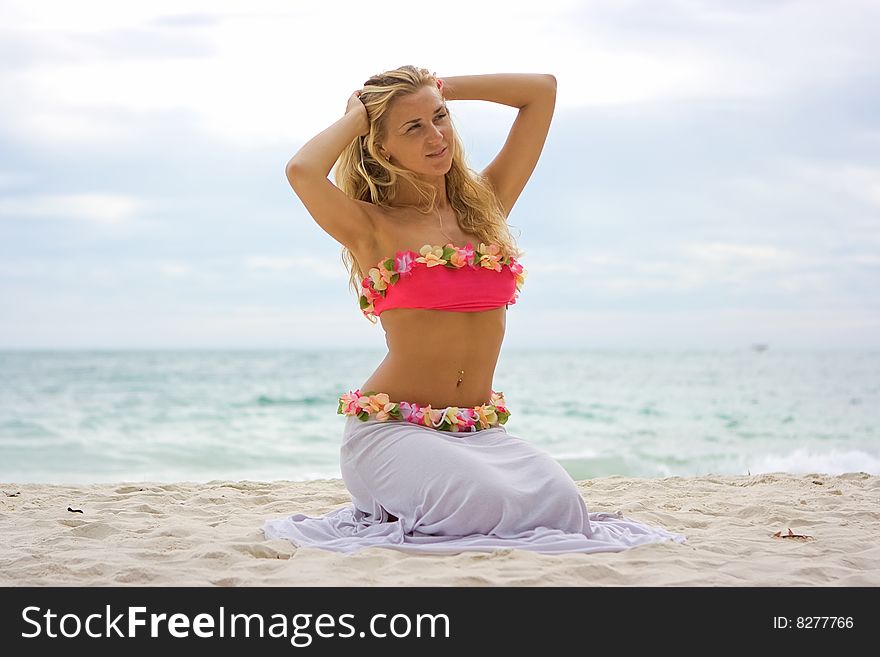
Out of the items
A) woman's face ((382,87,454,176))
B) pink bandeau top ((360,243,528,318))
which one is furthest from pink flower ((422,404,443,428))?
woman's face ((382,87,454,176))

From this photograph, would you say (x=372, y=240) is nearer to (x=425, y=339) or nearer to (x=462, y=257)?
(x=462, y=257)

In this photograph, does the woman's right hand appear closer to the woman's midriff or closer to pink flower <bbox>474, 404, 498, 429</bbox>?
the woman's midriff

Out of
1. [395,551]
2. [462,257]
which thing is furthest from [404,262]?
[395,551]

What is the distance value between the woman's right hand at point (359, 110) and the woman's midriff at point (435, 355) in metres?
0.87

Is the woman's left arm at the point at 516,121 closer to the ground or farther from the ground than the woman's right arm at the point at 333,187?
farther from the ground

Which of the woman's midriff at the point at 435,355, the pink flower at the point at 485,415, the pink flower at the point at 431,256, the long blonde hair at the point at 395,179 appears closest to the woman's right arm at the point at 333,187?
the long blonde hair at the point at 395,179

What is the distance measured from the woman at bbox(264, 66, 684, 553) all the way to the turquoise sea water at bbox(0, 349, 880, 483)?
5893 mm

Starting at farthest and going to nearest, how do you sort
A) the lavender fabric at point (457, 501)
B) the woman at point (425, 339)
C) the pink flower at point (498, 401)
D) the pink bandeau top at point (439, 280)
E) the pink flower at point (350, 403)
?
the pink flower at point (498, 401) < the pink flower at point (350, 403) < the pink bandeau top at point (439, 280) < the woman at point (425, 339) < the lavender fabric at point (457, 501)

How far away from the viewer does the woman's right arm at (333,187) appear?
4027mm

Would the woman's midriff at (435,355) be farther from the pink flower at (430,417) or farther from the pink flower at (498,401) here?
the pink flower at (498,401)

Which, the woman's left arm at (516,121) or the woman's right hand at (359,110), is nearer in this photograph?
the woman's right hand at (359,110)

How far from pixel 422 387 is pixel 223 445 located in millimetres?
10853
